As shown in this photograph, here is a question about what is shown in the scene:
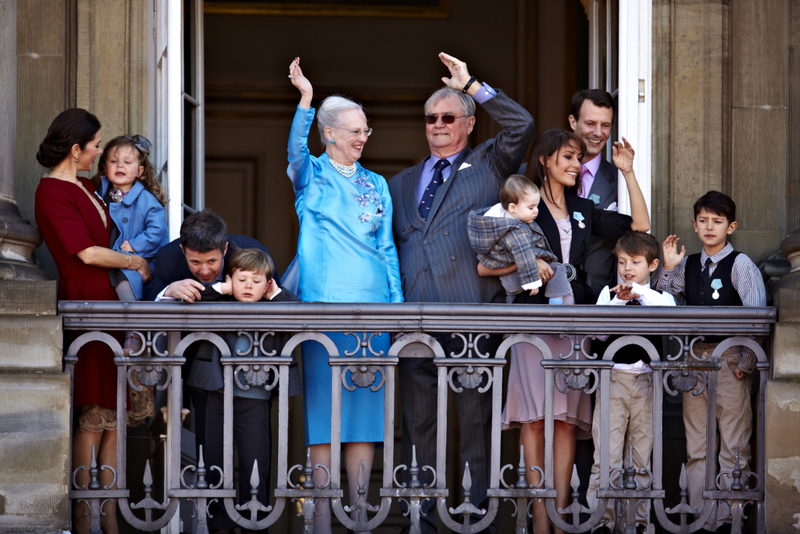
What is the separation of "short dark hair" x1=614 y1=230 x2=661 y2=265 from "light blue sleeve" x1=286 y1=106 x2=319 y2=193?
4.60 feet

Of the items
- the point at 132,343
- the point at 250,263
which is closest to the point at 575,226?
the point at 250,263

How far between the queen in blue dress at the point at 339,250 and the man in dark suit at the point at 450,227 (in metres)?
0.12

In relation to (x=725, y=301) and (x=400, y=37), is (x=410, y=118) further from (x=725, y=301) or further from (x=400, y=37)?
(x=725, y=301)

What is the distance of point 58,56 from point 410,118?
13.8ft

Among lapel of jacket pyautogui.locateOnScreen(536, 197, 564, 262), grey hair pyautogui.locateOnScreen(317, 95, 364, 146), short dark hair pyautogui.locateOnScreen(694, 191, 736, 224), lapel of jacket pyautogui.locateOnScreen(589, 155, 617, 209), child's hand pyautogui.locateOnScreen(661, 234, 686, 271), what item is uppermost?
grey hair pyautogui.locateOnScreen(317, 95, 364, 146)

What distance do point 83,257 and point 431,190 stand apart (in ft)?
5.19

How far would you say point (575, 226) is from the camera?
5.09 meters

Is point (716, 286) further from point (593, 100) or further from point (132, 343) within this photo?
A: point (132, 343)

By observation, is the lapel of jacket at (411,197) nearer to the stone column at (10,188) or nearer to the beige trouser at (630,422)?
the beige trouser at (630,422)

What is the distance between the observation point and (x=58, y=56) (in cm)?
601

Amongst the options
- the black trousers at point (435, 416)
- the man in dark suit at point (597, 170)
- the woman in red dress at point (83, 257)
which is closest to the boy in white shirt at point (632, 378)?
the man in dark suit at point (597, 170)

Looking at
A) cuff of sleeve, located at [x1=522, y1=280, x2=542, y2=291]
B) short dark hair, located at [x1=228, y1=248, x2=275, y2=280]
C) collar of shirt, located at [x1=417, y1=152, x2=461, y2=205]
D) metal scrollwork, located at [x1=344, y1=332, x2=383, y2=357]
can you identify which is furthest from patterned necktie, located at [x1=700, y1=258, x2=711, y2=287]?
short dark hair, located at [x1=228, y1=248, x2=275, y2=280]

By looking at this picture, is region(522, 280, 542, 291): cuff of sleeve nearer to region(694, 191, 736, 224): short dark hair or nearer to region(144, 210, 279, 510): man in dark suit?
region(694, 191, 736, 224): short dark hair

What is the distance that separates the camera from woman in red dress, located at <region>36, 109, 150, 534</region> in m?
4.84
